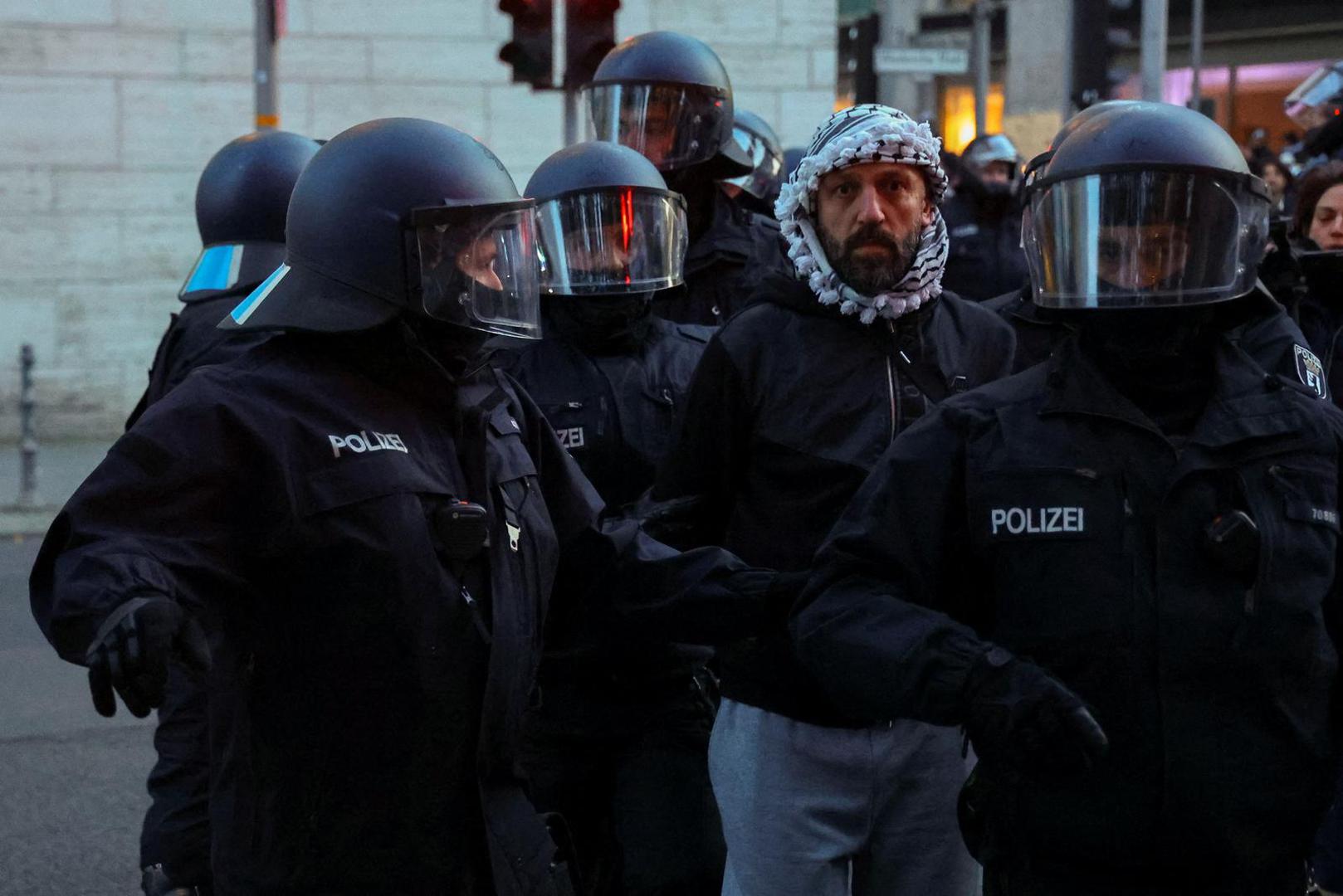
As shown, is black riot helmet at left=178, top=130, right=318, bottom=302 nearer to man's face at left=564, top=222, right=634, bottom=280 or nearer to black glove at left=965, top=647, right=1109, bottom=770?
man's face at left=564, top=222, right=634, bottom=280

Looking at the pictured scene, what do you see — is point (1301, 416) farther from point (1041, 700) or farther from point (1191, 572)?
point (1041, 700)

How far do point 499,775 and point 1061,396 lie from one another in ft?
3.36

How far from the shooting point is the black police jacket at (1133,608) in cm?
261

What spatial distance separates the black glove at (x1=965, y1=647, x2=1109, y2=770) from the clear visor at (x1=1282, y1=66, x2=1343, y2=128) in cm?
754

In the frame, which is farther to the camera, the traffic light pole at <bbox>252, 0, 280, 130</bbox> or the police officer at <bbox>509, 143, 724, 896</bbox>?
the traffic light pole at <bbox>252, 0, 280, 130</bbox>

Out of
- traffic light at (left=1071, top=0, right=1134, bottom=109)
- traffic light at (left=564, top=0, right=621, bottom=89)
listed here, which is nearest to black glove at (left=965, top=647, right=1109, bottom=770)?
traffic light at (left=564, top=0, right=621, bottom=89)

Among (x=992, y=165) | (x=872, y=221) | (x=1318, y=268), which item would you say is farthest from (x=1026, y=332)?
(x=992, y=165)

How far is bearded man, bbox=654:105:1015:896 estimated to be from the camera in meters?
3.74

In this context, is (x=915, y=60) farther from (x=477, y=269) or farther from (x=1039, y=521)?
(x=1039, y=521)

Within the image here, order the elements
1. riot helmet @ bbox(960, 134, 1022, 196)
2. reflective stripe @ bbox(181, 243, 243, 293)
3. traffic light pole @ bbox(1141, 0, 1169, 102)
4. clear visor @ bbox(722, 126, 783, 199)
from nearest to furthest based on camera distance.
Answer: reflective stripe @ bbox(181, 243, 243, 293) → clear visor @ bbox(722, 126, 783, 199) → riot helmet @ bbox(960, 134, 1022, 196) → traffic light pole @ bbox(1141, 0, 1169, 102)

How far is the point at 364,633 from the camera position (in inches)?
107

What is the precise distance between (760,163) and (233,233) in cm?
284

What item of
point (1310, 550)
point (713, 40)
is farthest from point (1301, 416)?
point (713, 40)

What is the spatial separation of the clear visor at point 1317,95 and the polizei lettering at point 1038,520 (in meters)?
7.31
